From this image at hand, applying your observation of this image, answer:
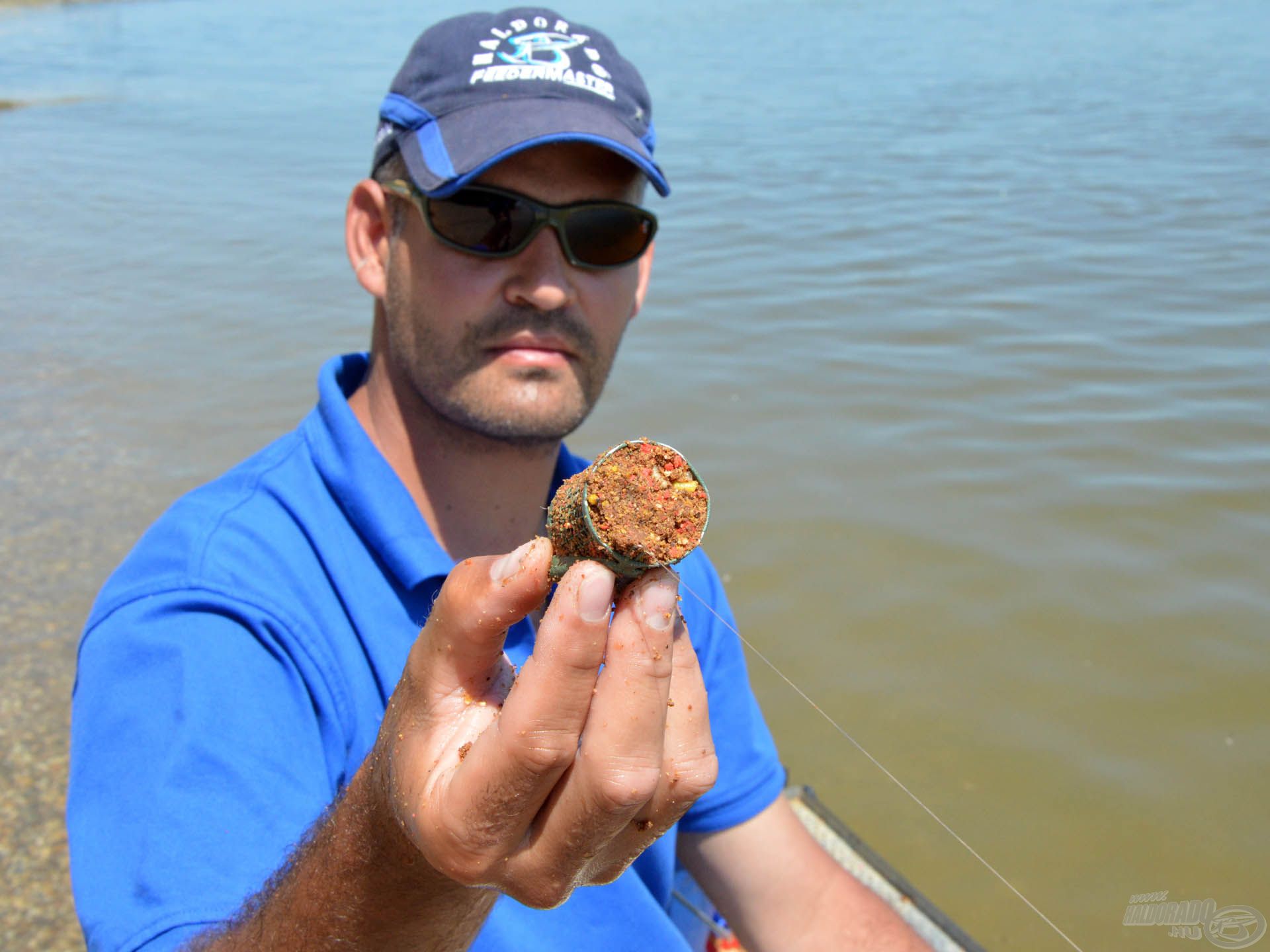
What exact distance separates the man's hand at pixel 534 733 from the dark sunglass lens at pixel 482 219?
158 centimetres

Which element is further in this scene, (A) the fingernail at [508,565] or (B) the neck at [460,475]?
(B) the neck at [460,475]

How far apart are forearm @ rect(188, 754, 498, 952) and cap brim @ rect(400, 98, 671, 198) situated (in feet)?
5.95

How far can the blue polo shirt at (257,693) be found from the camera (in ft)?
6.06

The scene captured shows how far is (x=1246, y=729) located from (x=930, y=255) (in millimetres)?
6789

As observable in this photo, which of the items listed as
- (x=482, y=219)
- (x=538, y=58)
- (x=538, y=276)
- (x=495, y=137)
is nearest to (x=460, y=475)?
(x=538, y=276)

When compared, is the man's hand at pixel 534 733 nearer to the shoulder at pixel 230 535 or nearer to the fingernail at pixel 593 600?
the fingernail at pixel 593 600

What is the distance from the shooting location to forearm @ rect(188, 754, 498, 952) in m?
1.68

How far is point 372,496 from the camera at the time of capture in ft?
8.63

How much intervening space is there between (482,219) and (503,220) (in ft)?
0.21

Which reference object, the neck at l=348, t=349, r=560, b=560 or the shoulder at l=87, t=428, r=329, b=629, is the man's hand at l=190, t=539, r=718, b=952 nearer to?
the shoulder at l=87, t=428, r=329, b=629

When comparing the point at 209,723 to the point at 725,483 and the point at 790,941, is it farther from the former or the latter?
the point at 725,483

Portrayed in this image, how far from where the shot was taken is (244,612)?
2.21 m

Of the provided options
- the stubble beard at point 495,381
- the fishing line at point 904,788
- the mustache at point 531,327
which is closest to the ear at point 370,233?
the stubble beard at point 495,381

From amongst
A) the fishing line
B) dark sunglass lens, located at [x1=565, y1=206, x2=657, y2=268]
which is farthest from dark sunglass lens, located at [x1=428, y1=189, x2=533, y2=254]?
the fishing line
